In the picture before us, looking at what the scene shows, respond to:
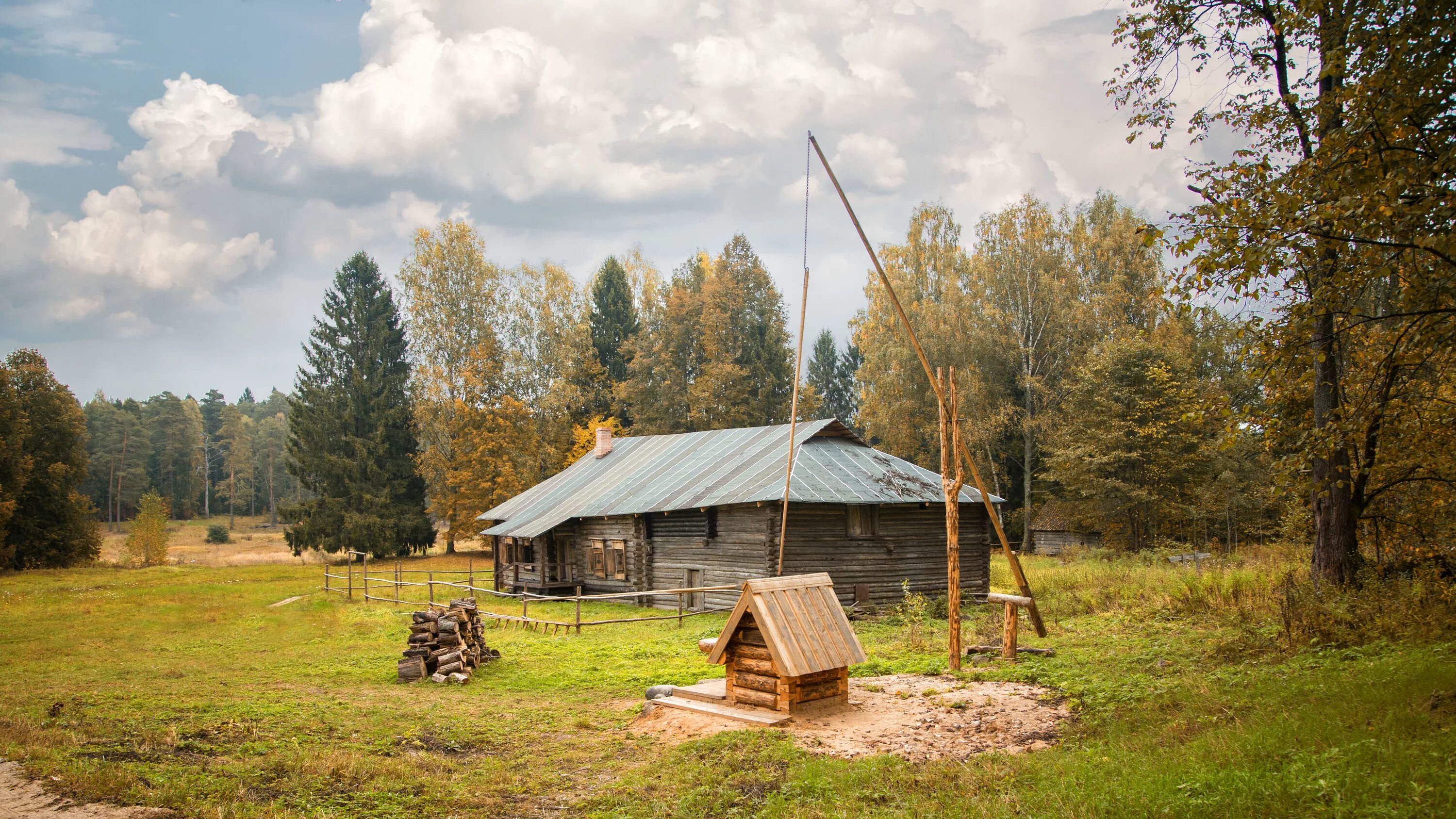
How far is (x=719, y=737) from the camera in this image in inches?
363

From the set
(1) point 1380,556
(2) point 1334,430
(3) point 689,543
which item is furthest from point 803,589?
(3) point 689,543

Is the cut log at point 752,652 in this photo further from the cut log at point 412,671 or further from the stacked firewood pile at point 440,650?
the cut log at point 412,671

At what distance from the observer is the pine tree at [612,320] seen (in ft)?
179

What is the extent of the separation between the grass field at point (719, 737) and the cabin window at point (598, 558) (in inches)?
438

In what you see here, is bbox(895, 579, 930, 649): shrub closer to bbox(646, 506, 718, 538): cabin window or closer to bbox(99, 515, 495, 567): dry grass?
bbox(646, 506, 718, 538): cabin window

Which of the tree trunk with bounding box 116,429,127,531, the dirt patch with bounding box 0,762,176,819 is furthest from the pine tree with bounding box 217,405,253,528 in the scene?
the dirt patch with bounding box 0,762,176,819

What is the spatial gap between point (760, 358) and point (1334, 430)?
130 ft

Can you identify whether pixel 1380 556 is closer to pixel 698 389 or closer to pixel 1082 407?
pixel 1082 407

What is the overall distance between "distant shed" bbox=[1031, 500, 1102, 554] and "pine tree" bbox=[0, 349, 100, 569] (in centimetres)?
4774

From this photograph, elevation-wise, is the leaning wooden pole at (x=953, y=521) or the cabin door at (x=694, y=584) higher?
the leaning wooden pole at (x=953, y=521)

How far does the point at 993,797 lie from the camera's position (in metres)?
6.71

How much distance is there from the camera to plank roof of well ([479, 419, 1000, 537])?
23.1 meters

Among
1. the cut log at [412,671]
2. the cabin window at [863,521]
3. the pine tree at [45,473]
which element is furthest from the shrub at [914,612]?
the pine tree at [45,473]

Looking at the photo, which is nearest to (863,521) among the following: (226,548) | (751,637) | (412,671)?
(412,671)
